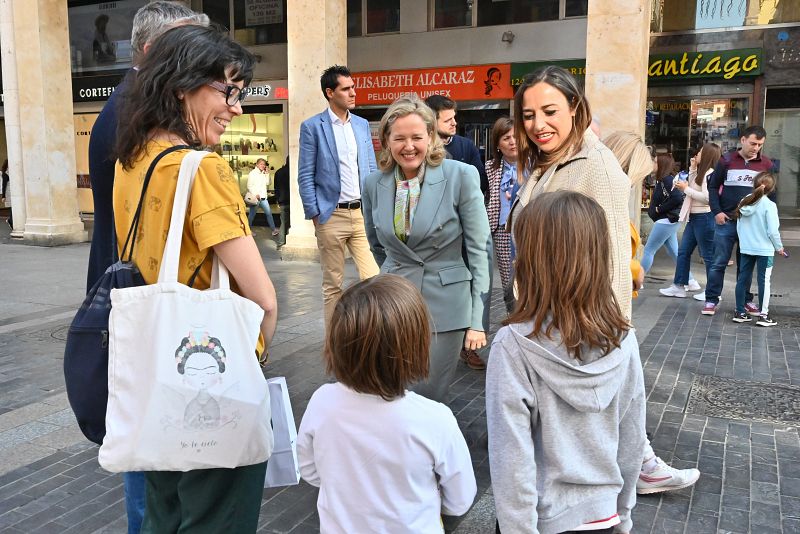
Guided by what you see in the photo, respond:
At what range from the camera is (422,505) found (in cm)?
192

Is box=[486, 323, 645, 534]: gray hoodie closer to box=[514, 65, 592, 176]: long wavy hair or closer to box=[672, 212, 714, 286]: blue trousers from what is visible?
box=[514, 65, 592, 176]: long wavy hair

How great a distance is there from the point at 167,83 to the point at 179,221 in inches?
16.3

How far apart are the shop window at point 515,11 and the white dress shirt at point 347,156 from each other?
1068 cm

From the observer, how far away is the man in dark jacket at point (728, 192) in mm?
7590

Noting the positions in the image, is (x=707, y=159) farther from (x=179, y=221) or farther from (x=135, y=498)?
(x=179, y=221)

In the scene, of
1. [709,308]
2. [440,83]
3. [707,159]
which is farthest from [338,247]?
[440,83]

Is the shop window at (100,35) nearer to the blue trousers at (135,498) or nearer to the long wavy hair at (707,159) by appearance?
the long wavy hair at (707,159)

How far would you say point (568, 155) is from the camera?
281 centimetres

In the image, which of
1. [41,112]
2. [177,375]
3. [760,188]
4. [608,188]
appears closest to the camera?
[177,375]

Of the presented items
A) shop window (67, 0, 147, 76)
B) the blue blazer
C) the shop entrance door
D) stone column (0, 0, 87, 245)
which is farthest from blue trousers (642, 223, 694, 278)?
shop window (67, 0, 147, 76)

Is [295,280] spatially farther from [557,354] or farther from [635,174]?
[557,354]

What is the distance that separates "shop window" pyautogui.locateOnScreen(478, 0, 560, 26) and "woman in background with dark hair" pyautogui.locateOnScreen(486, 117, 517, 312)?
1082 centimetres

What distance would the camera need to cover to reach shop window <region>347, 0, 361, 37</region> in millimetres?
17406

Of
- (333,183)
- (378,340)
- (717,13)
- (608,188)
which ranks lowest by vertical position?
(378,340)
